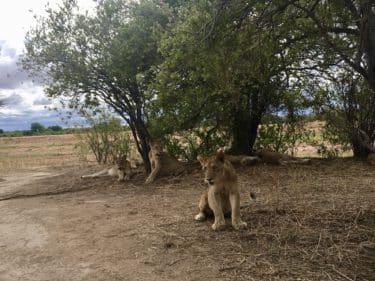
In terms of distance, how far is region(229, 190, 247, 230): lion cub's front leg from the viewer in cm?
721

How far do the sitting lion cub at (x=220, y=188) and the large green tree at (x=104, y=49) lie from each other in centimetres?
636

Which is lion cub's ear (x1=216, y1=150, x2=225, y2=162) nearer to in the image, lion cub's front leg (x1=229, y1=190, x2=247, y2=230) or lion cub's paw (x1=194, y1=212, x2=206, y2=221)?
lion cub's front leg (x1=229, y1=190, x2=247, y2=230)

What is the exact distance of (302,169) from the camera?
1362 centimetres

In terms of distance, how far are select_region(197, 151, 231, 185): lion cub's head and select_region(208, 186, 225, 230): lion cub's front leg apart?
0.23 m

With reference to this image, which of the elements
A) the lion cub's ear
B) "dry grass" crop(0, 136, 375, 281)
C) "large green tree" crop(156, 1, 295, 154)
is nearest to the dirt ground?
"dry grass" crop(0, 136, 375, 281)

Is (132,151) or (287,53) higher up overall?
(287,53)

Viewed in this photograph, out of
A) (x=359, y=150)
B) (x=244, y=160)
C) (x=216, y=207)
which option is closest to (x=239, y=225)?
(x=216, y=207)

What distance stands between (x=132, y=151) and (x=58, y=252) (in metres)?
15.5

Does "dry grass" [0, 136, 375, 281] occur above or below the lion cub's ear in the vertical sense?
below

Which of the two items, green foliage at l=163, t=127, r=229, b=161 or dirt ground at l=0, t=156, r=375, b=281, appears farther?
green foliage at l=163, t=127, r=229, b=161

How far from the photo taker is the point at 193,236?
709 centimetres

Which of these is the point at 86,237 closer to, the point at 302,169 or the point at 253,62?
the point at 253,62

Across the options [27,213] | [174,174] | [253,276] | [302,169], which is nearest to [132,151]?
[174,174]

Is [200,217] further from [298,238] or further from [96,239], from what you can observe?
[298,238]
